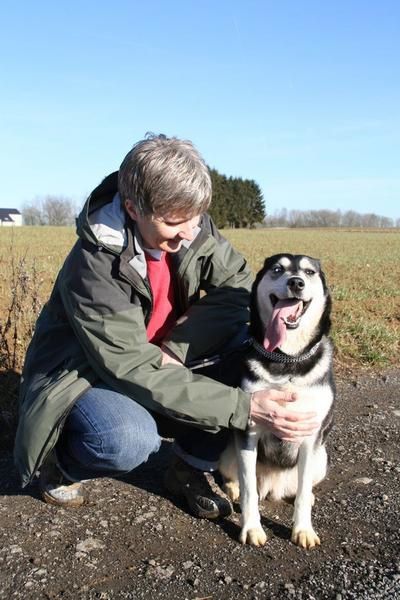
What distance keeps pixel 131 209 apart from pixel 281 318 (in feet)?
3.37

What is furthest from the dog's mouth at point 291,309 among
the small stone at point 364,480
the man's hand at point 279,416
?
the small stone at point 364,480

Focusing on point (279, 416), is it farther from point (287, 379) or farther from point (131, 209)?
point (131, 209)

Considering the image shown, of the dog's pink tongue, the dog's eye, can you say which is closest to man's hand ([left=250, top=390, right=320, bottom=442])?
the dog's pink tongue

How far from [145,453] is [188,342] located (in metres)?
0.74

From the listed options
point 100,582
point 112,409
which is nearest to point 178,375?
point 112,409

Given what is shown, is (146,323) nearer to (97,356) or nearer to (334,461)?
(97,356)

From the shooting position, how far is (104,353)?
3025 millimetres

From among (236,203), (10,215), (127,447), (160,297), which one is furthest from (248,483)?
(10,215)

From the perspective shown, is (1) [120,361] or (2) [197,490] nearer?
(1) [120,361]

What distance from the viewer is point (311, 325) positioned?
3.44 m

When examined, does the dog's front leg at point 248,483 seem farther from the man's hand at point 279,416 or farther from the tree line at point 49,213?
the tree line at point 49,213

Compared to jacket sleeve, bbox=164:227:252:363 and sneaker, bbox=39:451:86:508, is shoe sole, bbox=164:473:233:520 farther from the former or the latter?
jacket sleeve, bbox=164:227:252:363

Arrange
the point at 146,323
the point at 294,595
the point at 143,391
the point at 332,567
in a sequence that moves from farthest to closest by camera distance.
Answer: the point at 146,323, the point at 143,391, the point at 332,567, the point at 294,595

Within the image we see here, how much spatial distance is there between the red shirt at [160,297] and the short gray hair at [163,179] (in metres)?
0.39
